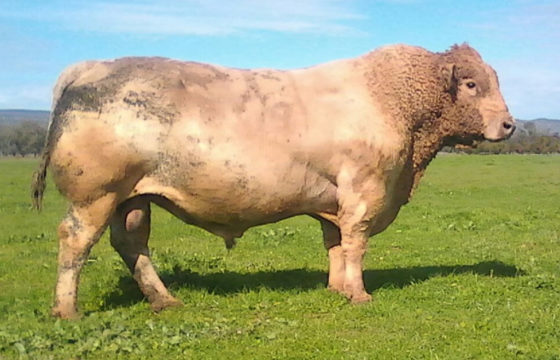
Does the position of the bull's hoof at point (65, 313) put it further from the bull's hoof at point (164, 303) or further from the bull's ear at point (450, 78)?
the bull's ear at point (450, 78)

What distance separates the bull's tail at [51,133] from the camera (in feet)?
25.6

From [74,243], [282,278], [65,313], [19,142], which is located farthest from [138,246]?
[19,142]

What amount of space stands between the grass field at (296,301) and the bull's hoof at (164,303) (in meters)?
0.11

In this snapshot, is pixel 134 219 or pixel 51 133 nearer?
pixel 51 133

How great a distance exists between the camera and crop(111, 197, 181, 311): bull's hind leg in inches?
332

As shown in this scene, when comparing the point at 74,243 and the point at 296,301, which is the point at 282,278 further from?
the point at 74,243

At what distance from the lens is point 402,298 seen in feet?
28.1

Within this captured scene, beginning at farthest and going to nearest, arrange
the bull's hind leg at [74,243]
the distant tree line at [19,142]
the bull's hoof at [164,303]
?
the distant tree line at [19,142]
the bull's hoof at [164,303]
the bull's hind leg at [74,243]

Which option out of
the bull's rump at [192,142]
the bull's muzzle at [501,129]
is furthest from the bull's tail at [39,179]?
the bull's muzzle at [501,129]

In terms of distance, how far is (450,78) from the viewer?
350 inches

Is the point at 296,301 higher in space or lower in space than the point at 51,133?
lower

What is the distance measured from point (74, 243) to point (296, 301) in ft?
8.12

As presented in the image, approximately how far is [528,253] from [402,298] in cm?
448

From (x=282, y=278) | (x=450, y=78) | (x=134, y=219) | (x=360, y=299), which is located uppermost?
(x=450, y=78)
